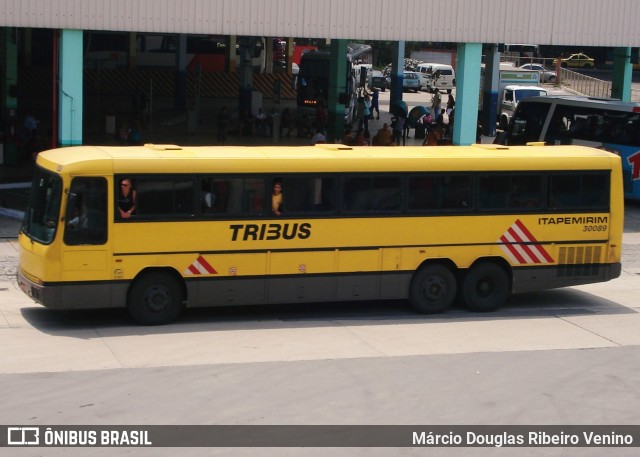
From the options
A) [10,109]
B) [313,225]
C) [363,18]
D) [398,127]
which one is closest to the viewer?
[313,225]

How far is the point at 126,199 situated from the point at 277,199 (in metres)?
2.23

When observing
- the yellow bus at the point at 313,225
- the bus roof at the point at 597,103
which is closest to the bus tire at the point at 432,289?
the yellow bus at the point at 313,225

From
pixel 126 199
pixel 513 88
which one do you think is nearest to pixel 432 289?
pixel 126 199

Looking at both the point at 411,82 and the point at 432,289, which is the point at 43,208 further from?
the point at 411,82

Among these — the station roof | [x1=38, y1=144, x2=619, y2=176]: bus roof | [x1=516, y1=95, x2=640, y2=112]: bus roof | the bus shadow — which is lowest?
the bus shadow

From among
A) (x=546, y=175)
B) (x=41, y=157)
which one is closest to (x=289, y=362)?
(x=41, y=157)

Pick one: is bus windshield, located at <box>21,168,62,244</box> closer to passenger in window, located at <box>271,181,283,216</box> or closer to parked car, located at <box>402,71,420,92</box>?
passenger in window, located at <box>271,181,283,216</box>

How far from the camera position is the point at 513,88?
56438 millimetres

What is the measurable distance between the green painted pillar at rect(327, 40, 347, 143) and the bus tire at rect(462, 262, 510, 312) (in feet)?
68.6

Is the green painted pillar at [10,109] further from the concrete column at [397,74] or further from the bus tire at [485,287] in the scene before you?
the concrete column at [397,74]

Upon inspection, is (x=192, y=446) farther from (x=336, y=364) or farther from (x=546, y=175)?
(x=546, y=175)

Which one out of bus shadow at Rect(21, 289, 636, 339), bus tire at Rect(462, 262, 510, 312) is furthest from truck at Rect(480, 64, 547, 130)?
bus tire at Rect(462, 262, 510, 312)

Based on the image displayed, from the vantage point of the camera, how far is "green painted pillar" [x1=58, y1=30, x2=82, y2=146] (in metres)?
22.3

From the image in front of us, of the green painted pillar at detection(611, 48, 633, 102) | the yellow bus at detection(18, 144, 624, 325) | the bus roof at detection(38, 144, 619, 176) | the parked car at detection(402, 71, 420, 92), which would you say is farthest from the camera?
the parked car at detection(402, 71, 420, 92)
